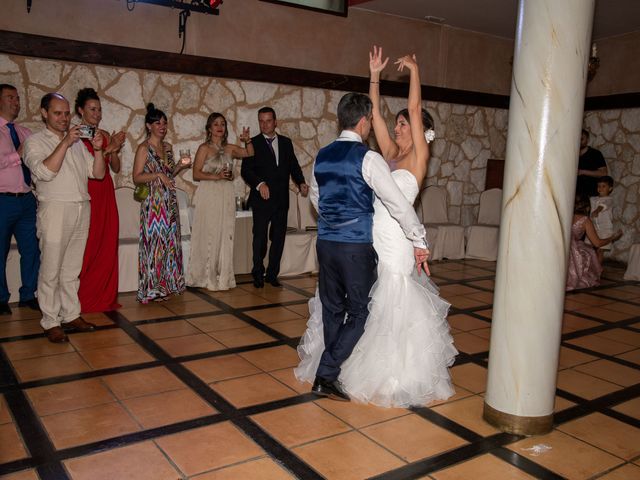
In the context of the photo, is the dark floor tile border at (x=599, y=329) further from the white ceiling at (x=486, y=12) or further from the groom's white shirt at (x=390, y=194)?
the white ceiling at (x=486, y=12)

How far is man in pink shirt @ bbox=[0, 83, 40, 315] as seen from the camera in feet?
14.7

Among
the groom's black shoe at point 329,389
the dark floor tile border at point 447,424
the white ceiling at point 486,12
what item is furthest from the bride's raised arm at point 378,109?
the white ceiling at point 486,12

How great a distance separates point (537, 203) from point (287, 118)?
15.8 feet

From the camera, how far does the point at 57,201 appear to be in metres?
3.90

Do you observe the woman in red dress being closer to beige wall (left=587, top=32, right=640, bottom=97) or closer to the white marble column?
the white marble column

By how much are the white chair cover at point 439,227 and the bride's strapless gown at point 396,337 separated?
14.9ft

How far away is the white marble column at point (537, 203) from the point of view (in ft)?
8.50

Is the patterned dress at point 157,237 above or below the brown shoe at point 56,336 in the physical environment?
above

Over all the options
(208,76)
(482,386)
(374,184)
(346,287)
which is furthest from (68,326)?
(208,76)

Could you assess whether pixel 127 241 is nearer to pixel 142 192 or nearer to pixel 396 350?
pixel 142 192

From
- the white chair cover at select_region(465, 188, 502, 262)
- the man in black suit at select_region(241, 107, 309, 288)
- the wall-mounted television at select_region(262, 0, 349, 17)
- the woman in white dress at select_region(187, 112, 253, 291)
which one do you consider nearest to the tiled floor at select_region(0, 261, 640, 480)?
the woman in white dress at select_region(187, 112, 253, 291)

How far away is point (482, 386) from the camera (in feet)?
11.4

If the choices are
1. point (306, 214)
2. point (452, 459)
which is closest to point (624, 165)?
point (306, 214)

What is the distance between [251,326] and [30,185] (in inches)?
85.0
